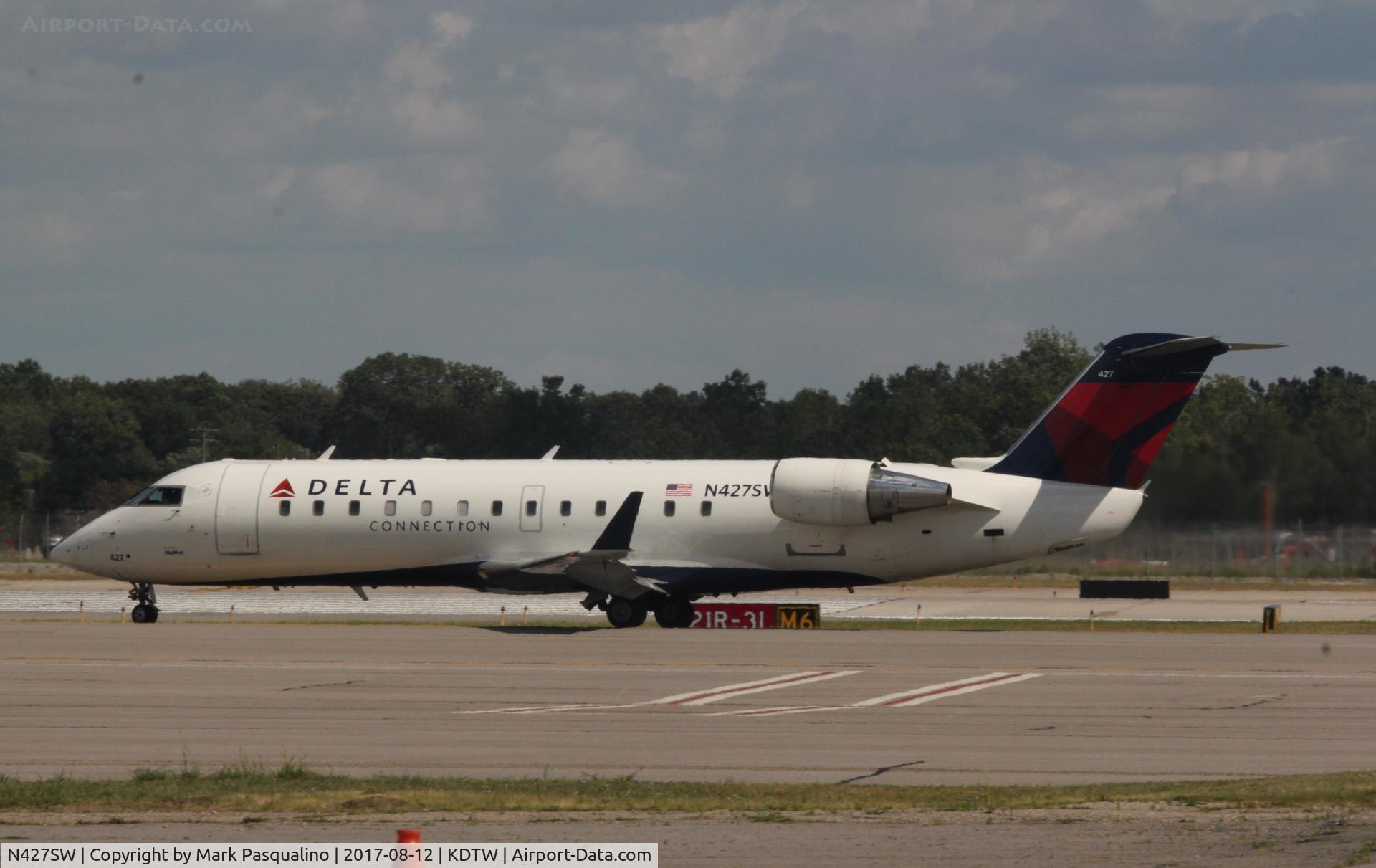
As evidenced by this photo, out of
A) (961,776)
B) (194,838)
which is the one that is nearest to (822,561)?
(961,776)

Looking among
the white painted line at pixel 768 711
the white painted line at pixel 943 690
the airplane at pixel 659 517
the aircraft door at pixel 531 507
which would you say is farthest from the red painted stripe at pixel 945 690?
the aircraft door at pixel 531 507

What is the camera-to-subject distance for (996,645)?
1176 inches

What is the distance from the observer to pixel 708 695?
72.3ft

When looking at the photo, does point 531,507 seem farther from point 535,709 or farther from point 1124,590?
point 1124,590

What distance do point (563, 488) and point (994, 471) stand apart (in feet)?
29.9

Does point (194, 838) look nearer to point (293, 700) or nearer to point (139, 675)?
point (293, 700)

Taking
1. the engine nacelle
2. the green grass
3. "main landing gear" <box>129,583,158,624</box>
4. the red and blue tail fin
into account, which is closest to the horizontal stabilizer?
the red and blue tail fin

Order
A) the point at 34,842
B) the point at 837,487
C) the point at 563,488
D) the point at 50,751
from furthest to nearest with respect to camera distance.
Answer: the point at 563,488
the point at 837,487
the point at 50,751
the point at 34,842

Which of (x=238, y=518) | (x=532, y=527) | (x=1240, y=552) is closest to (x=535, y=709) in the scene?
(x=532, y=527)

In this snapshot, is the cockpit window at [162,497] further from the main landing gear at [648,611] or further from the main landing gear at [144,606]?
the main landing gear at [648,611]

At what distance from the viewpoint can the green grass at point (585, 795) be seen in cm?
1334

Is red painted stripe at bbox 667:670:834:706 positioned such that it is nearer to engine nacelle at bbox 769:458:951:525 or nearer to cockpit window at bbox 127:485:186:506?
engine nacelle at bbox 769:458:951:525

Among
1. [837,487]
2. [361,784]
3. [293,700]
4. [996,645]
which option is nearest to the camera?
[361,784]

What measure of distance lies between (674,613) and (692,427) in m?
48.9
